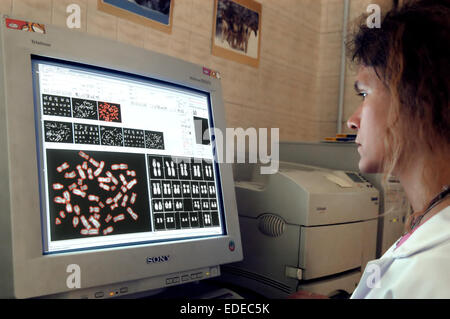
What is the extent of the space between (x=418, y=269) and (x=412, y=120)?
0.26 metres

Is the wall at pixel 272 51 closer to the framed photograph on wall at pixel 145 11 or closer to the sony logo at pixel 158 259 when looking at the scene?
the framed photograph on wall at pixel 145 11

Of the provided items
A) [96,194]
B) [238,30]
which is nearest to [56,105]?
[96,194]

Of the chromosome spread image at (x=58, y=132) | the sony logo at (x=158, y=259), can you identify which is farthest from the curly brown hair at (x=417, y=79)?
the chromosome spread image at (x=58, y=132)

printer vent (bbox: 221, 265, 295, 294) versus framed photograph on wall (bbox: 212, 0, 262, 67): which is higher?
framed photograph on wall (bbox: 212, 0, 262, 67)

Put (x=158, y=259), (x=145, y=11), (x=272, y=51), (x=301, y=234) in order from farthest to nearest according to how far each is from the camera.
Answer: (x=272, y=51)
(x=145, y=11)
(x=301, y=234)
(x=158, y=259)

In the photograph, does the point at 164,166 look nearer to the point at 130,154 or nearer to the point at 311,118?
the point at 130,154

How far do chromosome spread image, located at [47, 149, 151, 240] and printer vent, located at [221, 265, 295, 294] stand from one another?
0.45m

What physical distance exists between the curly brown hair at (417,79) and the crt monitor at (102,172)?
15.8 inches

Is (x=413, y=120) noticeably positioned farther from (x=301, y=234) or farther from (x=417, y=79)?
(x=301, y=234)

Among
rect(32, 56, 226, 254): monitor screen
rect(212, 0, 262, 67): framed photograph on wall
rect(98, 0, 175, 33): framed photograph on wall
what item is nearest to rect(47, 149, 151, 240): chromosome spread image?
rect(32, 56, 226, 254): monitor screen

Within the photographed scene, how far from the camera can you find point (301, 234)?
0.99 meters

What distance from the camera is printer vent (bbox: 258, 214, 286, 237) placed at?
103 cm

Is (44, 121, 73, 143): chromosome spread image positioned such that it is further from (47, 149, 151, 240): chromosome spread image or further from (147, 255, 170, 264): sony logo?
(147, 255, 170, 264): sony logo
